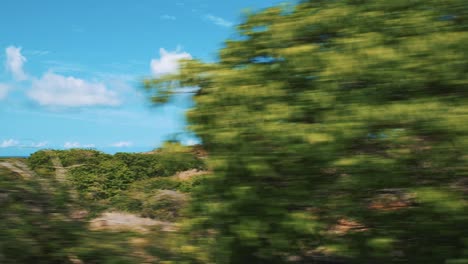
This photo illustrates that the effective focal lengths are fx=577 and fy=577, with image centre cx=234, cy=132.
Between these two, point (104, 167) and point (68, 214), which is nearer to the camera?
point (68, 214)

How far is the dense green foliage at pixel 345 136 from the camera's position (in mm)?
4016

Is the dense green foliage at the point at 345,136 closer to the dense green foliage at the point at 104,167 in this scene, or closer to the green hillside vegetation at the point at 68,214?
the green hillside vegetation at the point at 68,214

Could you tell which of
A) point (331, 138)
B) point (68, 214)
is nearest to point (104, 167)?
point (68, 214)

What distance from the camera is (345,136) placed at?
3975 mm

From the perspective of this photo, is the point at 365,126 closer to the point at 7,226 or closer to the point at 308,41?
the point at 308,41

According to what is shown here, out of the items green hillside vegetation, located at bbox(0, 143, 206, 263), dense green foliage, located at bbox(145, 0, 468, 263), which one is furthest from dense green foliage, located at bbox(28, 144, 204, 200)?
dense green foliage, located at bbox(145, 0, 468, 263)

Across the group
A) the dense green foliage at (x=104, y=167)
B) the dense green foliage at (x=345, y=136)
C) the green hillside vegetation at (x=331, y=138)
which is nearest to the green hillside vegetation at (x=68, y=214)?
the green hillside vegetation at (x=331, y=138)

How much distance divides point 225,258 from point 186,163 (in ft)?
2.88

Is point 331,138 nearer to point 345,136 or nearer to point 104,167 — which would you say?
point 345,136

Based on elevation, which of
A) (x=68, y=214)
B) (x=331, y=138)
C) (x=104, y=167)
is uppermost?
(x=104, y=167)

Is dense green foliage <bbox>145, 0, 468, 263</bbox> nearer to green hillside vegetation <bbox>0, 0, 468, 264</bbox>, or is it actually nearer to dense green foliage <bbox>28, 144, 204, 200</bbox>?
green hillside vegetation <bbox>0, 0, 468, 264</bbox>

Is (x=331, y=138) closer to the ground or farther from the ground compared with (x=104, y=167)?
closer to the ground

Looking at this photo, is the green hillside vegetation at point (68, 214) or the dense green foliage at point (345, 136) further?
the green hillside vegetation at point (68, 214)

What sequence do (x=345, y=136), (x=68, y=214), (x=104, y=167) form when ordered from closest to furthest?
(x=345, y=136) < (x=68, y=214) < (x=104, y=167)
